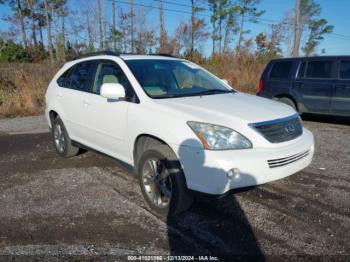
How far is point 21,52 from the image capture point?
34.4 m

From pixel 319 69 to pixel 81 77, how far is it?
20.1ft

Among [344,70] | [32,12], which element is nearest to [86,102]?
[344,70]

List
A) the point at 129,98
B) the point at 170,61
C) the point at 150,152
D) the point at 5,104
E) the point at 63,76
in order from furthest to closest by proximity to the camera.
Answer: the point at 5,104 < the point at 63,76 < the point at 170,61 < the point at 129,98 < the point at 150,152

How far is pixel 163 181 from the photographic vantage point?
326 centimetres

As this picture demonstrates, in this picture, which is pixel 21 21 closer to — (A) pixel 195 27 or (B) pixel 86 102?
(A) pixel 195 27

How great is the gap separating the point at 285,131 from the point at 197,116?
3.31ft

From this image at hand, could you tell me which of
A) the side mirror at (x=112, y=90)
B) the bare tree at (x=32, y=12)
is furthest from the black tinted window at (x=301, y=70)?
the bare tree at (x=32, y=12)

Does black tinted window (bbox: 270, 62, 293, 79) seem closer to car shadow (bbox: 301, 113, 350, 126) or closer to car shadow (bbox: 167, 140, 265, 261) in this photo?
car shadow (bbox: 301, 113, 350, 126)

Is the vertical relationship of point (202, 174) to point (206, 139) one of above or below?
below

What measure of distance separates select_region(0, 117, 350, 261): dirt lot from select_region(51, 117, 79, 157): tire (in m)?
0.41

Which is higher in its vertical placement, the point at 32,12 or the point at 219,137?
the point at 32,12

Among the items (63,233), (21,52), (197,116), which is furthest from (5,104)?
(21,52)

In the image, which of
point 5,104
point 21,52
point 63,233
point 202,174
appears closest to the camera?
point 202,174

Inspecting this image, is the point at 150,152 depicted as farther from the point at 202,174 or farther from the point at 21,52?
the point at 21,52
